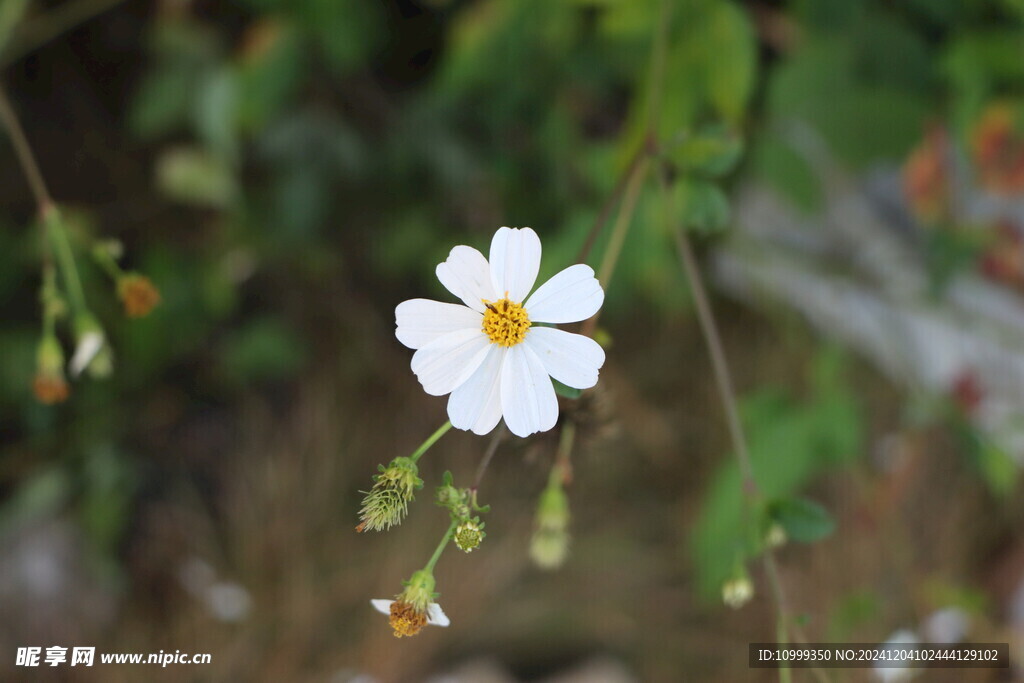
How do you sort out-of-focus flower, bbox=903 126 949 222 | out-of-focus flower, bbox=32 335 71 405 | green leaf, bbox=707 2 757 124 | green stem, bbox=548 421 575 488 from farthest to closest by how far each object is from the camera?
out-of-focus flower, bbox=903 126 949 222 → green leaf, bbox=707 2 757 124 → out-of-focus flower, bbox=32 335 71 405 → green stem, bbox=548 421 575 488

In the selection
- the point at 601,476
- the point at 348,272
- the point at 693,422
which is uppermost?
the point at 348,272

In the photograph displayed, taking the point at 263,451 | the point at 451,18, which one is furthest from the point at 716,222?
the point at 263,451

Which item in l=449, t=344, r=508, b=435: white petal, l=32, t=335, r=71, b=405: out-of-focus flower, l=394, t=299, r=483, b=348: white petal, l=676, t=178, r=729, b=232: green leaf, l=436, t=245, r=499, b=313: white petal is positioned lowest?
l=449, t=344, r=508, b=435: white petal

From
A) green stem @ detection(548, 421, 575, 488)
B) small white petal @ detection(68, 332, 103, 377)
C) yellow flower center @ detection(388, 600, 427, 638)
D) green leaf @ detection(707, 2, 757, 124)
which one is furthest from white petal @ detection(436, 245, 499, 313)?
green leaf @ detection(707, 2, 757, 124)

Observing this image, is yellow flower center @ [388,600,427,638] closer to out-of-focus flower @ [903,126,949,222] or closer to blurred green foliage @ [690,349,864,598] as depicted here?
blurred green foliage @ [690,349,864,598]

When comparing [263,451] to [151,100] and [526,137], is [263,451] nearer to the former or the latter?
[151,100]

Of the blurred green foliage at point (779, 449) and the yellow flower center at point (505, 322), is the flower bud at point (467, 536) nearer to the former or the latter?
the yellow flower center at point (505, 322)
